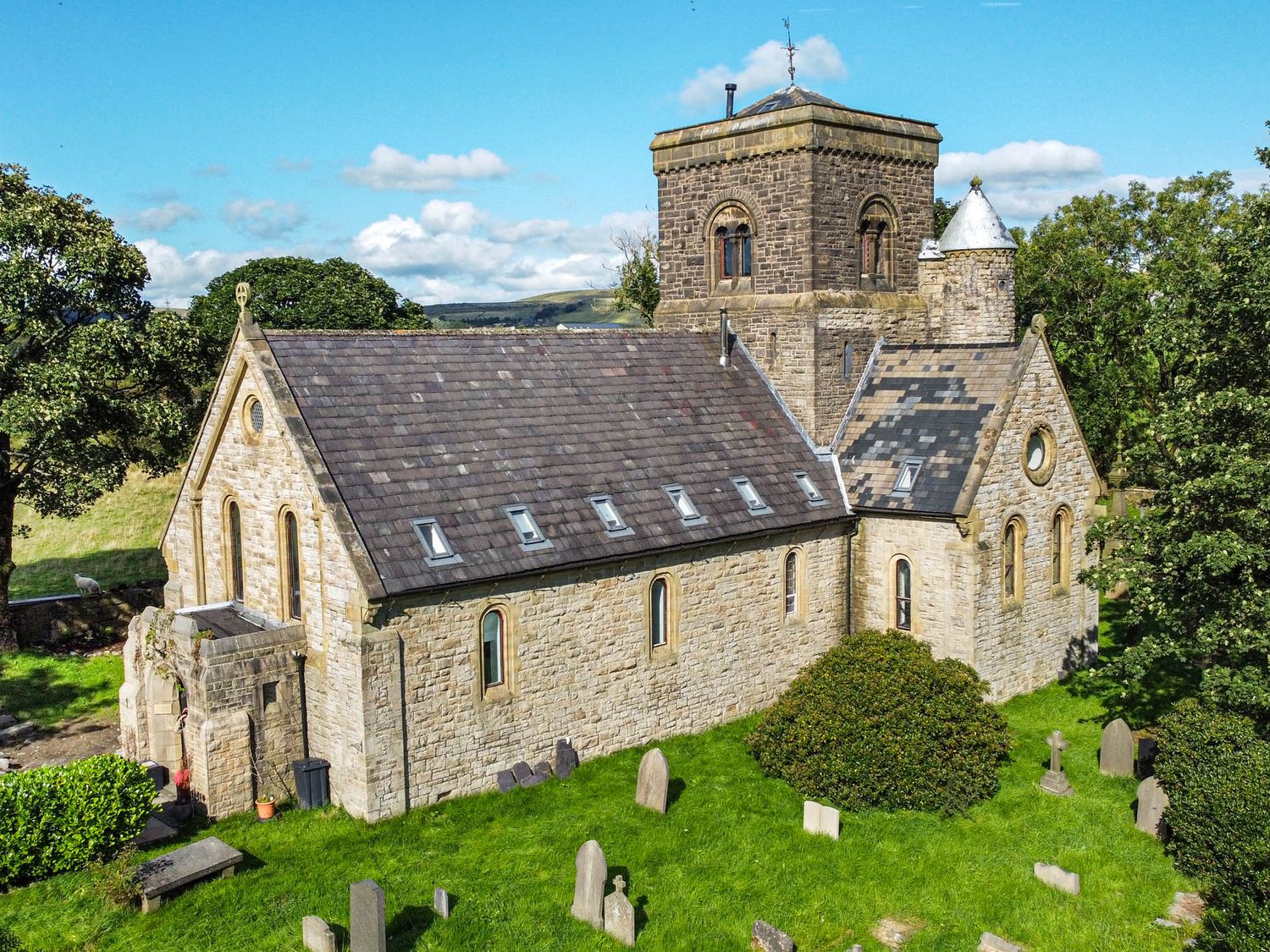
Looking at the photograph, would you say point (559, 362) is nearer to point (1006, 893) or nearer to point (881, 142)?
point (881, 142)

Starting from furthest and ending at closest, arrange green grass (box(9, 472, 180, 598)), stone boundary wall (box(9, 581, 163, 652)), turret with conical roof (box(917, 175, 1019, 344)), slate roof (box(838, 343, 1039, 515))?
green grass (box(9, 472, 180, 598)) → stone boundary wall (box(9, 581, 163, 652)) → turret with conical roof (box(917, 175, 1019, 344)) → slate roof (box(838, 343, 1039, 515))

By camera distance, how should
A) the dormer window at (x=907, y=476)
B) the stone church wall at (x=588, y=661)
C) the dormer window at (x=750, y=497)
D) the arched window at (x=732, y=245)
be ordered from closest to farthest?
the stone church wall at (x=588, y=661)
the dormer window at (x=750, y=497)
the dormer window at (x=907, y=476)
the arched window at (x=732, y=245)

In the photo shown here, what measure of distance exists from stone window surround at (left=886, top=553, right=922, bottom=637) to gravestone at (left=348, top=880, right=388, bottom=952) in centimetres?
1525

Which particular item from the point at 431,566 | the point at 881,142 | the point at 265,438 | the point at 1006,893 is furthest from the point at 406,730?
the point at 881,142

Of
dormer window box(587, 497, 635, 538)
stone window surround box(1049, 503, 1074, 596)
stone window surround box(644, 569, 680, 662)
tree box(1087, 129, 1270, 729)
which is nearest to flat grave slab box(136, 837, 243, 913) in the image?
stone window surround box(644, 569, 680, 662)

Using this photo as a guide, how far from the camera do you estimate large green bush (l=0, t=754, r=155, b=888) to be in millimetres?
17297

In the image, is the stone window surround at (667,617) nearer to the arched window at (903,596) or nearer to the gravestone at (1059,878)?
the arched window at (903,596)

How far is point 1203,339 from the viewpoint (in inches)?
824

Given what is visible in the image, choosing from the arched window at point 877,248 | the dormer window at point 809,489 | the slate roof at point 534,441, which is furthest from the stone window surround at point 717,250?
the dormer window at point 809,489

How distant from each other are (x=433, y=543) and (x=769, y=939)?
30.1 feet

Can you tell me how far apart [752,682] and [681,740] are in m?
2.58

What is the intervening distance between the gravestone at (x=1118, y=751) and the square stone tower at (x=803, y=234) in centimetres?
1023

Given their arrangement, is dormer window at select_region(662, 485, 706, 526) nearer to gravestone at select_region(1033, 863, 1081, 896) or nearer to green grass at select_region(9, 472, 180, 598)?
gravestone at select_region(1033, 863, 1081, 896)

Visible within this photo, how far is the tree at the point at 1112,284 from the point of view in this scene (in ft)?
146
